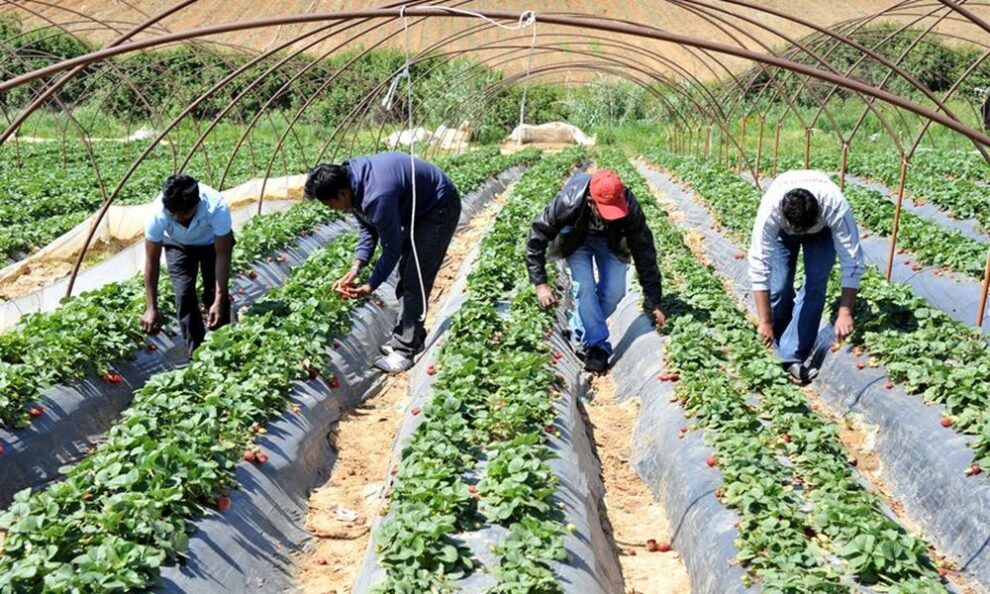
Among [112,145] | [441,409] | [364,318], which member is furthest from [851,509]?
[112,145]

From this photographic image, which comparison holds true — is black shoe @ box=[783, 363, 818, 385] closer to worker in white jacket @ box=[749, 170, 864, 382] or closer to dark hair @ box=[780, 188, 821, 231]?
worker in white jacket @ box=[749, 170, 864, 382]

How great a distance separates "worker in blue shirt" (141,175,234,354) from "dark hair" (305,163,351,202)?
2.49 feet

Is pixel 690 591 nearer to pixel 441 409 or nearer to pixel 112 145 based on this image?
pixel 441 409

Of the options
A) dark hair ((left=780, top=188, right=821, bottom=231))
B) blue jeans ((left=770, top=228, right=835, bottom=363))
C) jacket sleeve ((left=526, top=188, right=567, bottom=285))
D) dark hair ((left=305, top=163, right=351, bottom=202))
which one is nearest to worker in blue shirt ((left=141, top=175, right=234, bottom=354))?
dark hair ((left=305, top=163, right=351, bottom=202))

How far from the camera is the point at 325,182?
275 inches

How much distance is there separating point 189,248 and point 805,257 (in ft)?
15.0

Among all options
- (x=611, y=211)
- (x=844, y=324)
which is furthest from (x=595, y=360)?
(x=844, y=324)

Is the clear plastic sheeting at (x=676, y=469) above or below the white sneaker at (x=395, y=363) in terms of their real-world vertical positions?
above

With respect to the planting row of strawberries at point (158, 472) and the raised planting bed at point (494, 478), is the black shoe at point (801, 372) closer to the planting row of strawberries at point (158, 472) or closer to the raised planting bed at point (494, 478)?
the raised planting bed at point (494, 478)

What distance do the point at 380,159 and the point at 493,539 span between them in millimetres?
3665

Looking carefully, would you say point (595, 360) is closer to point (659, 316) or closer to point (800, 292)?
point (659, 316)

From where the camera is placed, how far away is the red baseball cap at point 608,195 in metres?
7.33

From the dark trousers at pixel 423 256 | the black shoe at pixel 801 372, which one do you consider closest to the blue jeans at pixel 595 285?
the dark trousers at pixel 423 256

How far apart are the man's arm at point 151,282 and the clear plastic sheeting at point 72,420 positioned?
1.07 feet
